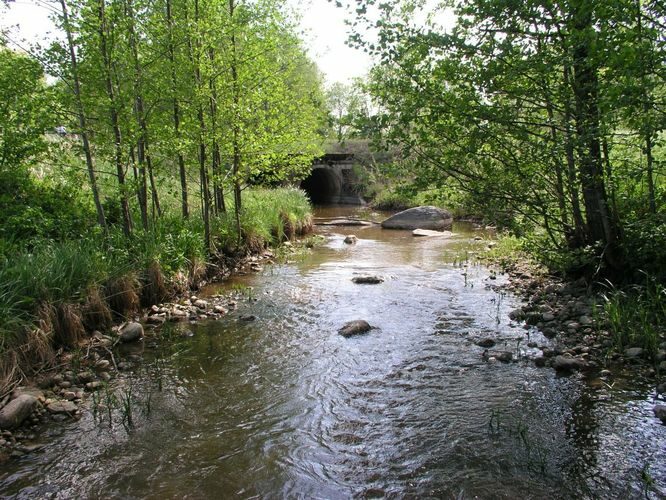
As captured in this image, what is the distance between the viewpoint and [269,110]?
12906 mm

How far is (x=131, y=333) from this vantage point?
7.68m

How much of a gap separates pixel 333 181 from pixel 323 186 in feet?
5.88

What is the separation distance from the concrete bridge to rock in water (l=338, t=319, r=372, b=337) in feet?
91.0

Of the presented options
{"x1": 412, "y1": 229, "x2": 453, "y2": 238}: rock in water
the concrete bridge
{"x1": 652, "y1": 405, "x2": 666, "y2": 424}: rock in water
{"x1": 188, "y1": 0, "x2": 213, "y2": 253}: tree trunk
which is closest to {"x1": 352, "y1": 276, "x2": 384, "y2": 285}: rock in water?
{"x1": 188, "y1": 0, "x2": 213, "y2": 253}: tree trunk

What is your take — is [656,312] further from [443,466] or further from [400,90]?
[400,90]

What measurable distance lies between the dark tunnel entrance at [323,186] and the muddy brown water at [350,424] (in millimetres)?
30819

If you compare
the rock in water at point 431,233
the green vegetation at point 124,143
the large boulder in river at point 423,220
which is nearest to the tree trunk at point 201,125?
the green vegetation at point 124,143

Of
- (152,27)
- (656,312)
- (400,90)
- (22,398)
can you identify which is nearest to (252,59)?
(152,27)

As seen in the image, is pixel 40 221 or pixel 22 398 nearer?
pixel 22 398

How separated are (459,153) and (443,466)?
197 inches

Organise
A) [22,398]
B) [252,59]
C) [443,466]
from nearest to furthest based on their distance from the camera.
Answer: [443,466], [22,398], [252,59]

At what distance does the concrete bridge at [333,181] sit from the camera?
36.0 metres

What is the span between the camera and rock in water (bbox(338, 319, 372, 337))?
314 inches

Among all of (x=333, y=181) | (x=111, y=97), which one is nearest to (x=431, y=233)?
(x=111, y=97)
